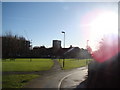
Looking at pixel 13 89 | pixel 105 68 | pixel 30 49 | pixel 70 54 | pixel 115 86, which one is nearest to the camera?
pixel 115 86

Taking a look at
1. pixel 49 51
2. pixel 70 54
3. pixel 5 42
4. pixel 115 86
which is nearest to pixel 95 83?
pixel 115 86

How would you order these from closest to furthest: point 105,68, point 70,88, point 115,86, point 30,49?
1. point 115,86
2. point 105,68
3. point 70,88
4. point 30,49

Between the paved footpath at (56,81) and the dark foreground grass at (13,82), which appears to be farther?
the paved footpath at (56,81)

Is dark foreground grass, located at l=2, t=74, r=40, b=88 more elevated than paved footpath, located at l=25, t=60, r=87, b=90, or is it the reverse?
dark foreground grass, located at l=2, t=74, r=40, b=88

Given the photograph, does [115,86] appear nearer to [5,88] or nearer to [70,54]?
[5,88]

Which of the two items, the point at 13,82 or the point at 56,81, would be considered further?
the point at 56,81

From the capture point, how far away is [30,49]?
12519 cm

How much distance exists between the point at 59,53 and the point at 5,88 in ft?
437

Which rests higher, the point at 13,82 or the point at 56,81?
the point at 13,82

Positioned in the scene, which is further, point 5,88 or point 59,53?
point 59,53

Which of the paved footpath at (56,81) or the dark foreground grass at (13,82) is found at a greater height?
the dark foreground grass at (13,82)

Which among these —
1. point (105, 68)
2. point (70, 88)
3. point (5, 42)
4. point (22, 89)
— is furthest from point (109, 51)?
point (5, 42)

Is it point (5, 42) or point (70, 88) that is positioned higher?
point (5, 42)

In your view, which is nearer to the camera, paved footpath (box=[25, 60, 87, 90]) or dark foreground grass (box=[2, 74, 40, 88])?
dark foreground grass (box=[2, 74, 40, 88])
